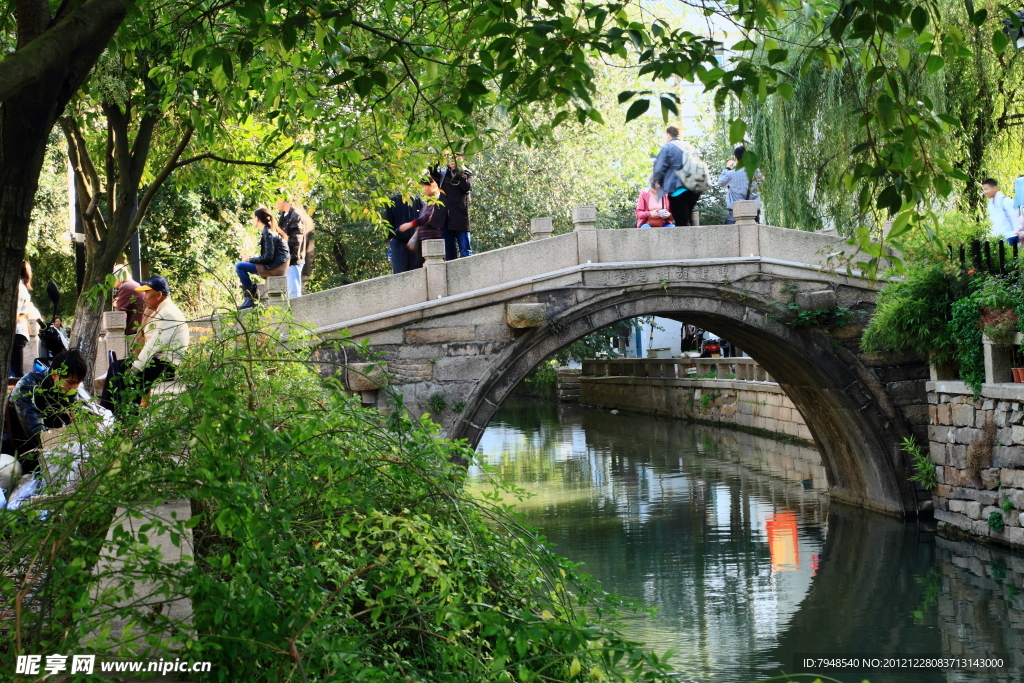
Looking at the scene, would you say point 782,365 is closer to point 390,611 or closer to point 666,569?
point 666,569

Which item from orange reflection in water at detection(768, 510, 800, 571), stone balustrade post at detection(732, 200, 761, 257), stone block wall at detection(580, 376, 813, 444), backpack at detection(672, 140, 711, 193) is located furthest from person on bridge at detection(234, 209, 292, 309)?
stone block wall at detection(580, 376, 813, 444)

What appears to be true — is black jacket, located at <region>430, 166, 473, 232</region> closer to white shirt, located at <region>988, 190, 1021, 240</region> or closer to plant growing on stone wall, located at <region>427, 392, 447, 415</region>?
plant growing on stone wall, located at <region>427, 392, 447, 415</region>

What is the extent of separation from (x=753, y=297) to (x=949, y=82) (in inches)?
120

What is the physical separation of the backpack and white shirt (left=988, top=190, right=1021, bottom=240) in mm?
2598

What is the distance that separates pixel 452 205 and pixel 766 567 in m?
4.37

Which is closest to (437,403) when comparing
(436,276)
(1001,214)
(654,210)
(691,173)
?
(436,276)

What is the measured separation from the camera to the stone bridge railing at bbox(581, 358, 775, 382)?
17.2m

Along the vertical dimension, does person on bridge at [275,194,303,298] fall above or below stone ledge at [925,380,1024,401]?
above

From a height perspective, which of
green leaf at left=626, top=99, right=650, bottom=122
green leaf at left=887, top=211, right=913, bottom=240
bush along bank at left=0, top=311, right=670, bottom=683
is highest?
green leaf at left=626, top=99, right=650, bottom=122

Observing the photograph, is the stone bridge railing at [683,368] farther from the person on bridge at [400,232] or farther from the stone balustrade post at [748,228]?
the person on bridge at [400,232]

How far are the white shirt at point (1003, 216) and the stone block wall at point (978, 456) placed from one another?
1.44 metres

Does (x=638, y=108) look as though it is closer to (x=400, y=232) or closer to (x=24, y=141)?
(x=24, y=141)

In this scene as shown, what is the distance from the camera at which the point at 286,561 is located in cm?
247

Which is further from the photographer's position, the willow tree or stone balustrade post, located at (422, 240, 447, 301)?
the willow tree
